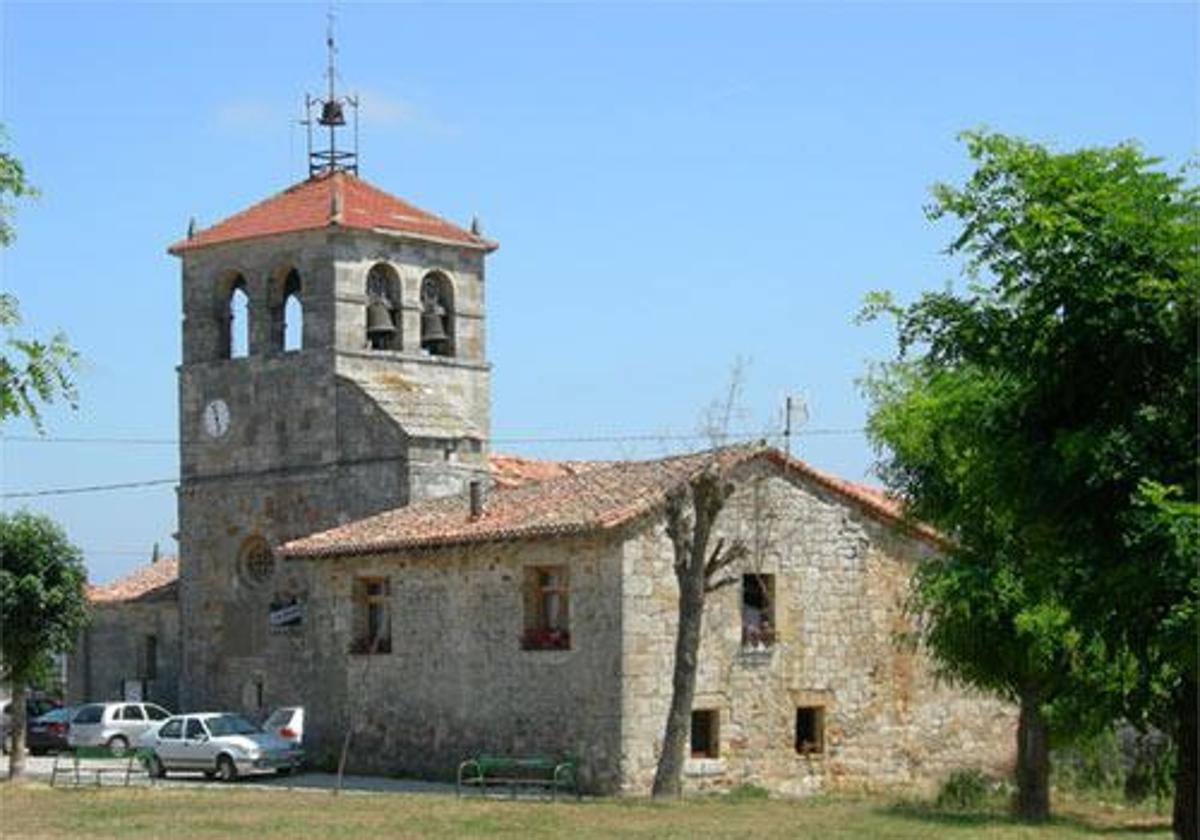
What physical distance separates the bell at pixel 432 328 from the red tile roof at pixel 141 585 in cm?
888

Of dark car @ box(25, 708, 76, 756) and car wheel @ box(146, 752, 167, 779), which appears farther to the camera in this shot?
dark car @ box(25, 708, 76, 756)

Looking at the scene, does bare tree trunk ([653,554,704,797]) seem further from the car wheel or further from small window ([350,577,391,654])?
the car wheel

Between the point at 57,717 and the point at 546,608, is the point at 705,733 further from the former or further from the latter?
the point at 57,717

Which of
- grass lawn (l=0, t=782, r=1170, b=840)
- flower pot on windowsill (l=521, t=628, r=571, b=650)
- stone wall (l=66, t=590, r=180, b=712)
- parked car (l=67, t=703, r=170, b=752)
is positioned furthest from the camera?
stone wall (l=66, t=590, r=180, b=712)

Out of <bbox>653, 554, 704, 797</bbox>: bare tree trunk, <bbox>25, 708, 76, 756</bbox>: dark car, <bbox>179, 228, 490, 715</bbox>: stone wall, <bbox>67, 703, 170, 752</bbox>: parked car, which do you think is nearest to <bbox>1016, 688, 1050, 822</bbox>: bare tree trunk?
<bbox>653, 554, 704, 797</bbox>: bare tree trunk

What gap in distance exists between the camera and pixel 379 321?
49625mm

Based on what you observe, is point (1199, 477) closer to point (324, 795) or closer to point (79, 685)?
point (324, 795)

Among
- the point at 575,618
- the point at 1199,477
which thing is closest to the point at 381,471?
the point at 575,618

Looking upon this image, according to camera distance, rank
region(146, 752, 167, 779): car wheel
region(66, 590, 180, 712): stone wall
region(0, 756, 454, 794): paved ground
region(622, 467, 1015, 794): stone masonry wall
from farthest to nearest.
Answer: region(66, 590, 180, 712): stone wall, region(146, 752, 167, 779): car wheel, region(0, 756, 454, 794): paved ground, region(622, 467, 1015, 794): stone masonry wall

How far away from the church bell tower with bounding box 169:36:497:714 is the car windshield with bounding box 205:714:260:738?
14.0 ft

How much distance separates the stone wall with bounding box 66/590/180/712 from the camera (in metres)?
53.6

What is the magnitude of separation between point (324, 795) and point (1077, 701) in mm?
14430

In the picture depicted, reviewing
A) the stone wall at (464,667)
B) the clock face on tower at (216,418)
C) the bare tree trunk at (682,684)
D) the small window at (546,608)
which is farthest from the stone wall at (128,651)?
the bare tree trunk at (682,684)

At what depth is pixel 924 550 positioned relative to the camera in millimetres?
39688
